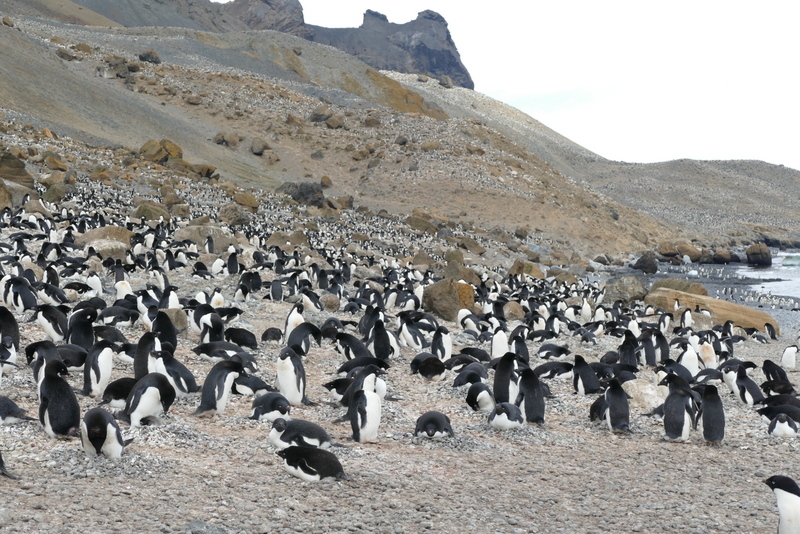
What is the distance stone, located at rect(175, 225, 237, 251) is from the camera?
20328 mm

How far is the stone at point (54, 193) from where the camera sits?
78.9 ft

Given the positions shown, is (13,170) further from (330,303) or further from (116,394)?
(116,394)

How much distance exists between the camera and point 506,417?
25.6 ft

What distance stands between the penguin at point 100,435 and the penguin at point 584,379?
21.6ft

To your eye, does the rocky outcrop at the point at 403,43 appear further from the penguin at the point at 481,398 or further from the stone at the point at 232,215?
the penguin at the point at 481,398

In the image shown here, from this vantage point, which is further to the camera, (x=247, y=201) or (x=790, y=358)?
(x=247, y=201)

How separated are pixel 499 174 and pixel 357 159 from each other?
9675 millimetres

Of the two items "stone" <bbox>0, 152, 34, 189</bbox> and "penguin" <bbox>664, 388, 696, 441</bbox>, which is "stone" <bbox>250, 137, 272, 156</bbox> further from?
"penguin" <bbox>664, 388, 696, 441</bbox>

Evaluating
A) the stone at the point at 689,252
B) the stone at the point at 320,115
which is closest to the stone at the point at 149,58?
the stone at the point at 320,115

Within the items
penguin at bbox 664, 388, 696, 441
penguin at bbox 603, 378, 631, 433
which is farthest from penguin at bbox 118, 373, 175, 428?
penguin at bbox 664, 388, 696, 441

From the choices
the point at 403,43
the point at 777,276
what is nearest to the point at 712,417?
the point at 777,276

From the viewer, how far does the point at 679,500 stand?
19.8 feet

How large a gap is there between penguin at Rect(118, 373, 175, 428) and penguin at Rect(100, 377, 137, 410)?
11.0 inches

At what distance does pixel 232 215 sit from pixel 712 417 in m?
22.8
